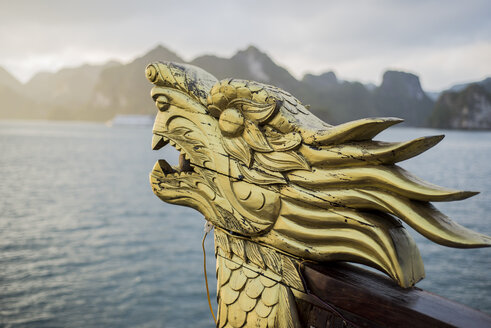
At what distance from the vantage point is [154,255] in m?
6.63

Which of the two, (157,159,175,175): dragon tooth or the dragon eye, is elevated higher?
the dragon eye

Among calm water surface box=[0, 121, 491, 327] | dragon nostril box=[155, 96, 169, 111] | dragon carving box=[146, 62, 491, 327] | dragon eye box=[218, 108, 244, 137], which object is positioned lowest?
calm water surface box=[0, 121, 491, 327]

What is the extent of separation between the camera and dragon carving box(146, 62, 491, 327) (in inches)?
35.9

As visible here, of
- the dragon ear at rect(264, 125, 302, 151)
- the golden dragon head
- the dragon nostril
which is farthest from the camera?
the dragon nostril

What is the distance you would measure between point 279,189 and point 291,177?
0.17 feet

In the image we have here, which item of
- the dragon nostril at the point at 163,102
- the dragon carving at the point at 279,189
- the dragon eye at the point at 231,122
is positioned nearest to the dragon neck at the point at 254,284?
the dragon carving at the point at 279,189

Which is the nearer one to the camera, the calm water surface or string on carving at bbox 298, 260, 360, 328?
string on carving at bbox 298, 260, 360, 328

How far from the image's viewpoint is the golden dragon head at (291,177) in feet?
2.95

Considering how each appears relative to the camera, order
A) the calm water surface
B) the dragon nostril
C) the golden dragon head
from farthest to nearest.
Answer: the calm water surface < the dragon nostril < the golden dragon head

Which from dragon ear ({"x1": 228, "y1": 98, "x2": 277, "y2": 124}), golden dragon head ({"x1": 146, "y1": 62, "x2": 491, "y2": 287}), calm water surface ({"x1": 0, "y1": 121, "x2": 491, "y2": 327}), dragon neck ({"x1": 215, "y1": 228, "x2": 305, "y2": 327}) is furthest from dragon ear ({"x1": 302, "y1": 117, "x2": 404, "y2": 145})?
calm water surface ({"x1": 0, "y1": 121, "x2": 491, "y2": 327})

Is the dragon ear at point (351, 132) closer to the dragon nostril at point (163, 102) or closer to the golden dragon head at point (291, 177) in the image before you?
the golden dragon head at point (291, 177)

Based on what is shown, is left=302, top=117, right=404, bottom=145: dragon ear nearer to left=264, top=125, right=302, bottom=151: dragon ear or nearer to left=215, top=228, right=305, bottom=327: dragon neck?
left=264, top=125, right=302, bottom=151: dragon ear

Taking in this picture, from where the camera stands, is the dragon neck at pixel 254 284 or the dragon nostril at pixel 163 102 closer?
the dragon neck at pixel 254 284

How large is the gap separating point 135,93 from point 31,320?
9061 cm
